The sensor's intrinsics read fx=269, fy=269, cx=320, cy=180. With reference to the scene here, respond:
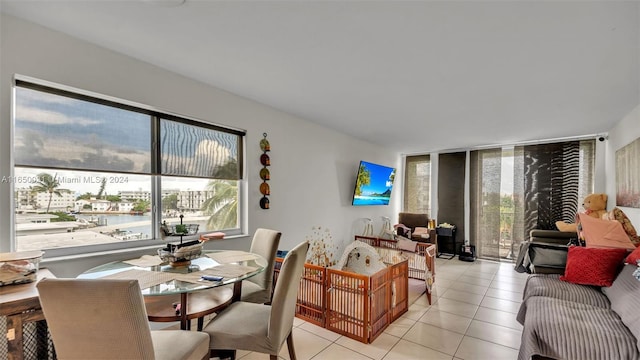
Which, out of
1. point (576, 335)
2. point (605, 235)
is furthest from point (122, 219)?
point (605, 235)

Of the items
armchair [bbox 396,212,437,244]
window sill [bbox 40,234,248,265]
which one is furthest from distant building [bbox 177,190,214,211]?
armchair [bbox 396,212,437,244]

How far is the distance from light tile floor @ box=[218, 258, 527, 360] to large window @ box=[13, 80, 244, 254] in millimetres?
1470

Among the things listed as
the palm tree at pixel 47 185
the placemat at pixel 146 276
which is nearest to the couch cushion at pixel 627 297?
the placemat at pixel 146 276

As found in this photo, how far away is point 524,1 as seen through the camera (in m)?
1.43

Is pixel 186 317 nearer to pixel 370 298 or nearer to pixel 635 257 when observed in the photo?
pixel 370 298

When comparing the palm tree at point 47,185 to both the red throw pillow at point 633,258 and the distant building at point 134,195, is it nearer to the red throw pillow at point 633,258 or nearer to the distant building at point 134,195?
the distant building at point 134,195

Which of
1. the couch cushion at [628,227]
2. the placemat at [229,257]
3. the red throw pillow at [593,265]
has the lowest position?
the red throw pillow at [593,265]

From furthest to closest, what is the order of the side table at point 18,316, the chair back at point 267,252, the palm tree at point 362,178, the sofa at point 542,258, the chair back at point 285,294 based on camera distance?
the palm tree at point 362,178 < the sofa at point 542,258 < the chair back at point 267,252 < the chair back at point 285,294 < the side table at point 18,316

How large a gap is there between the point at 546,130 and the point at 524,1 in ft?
11.6

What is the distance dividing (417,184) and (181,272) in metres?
5.62

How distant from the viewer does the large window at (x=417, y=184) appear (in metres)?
6.20

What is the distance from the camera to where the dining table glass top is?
1.50 m

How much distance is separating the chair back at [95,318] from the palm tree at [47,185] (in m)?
1.26

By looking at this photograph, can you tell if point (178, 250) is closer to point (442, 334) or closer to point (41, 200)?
point (41, 200)
